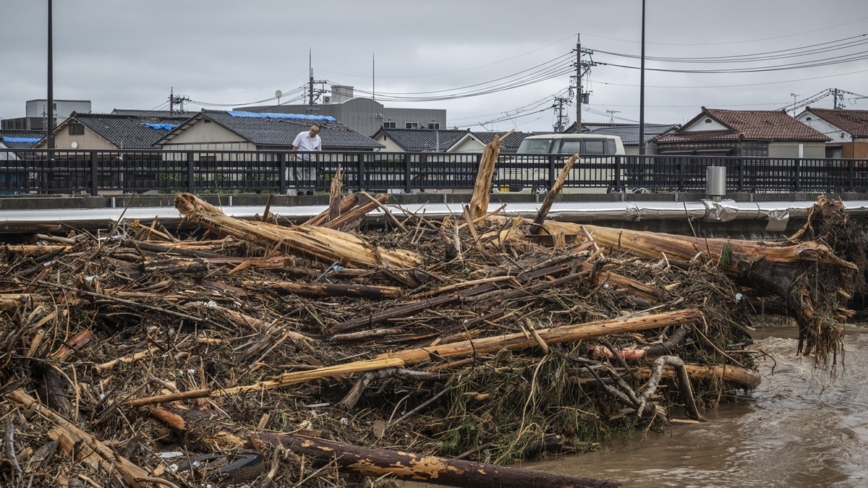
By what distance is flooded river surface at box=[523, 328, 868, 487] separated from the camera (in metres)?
7.39

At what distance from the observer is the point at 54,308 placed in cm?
696

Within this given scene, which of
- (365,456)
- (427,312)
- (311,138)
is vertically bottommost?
(365,456)

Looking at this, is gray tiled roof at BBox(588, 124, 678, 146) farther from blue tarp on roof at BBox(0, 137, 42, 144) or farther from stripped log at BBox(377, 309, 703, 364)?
stripped log at BBox(377, 309, 703, 364)

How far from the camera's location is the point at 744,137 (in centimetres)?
4781

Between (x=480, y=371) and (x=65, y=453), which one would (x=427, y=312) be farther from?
(x=65, y=453)

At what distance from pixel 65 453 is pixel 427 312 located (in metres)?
3.52

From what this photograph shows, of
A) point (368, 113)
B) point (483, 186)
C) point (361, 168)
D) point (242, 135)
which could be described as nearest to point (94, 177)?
point (361, 168)

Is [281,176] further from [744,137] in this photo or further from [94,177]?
[744,137]

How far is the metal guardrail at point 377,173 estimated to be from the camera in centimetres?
1307

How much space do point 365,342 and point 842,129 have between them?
55.4m

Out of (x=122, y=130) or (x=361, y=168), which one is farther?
(x=122, y=130)

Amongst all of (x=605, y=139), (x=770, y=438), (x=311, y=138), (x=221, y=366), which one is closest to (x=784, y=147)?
(x=605, y=139)

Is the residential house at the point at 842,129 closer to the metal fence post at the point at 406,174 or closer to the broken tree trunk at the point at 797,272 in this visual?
the metal fence post at the point at 406,174

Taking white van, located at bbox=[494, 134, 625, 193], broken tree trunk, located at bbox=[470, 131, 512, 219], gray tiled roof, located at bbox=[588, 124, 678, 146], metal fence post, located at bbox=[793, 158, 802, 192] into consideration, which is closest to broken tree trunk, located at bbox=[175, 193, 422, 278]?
broken tree trunk, located at bbox=[470, 131, 512, 219]
